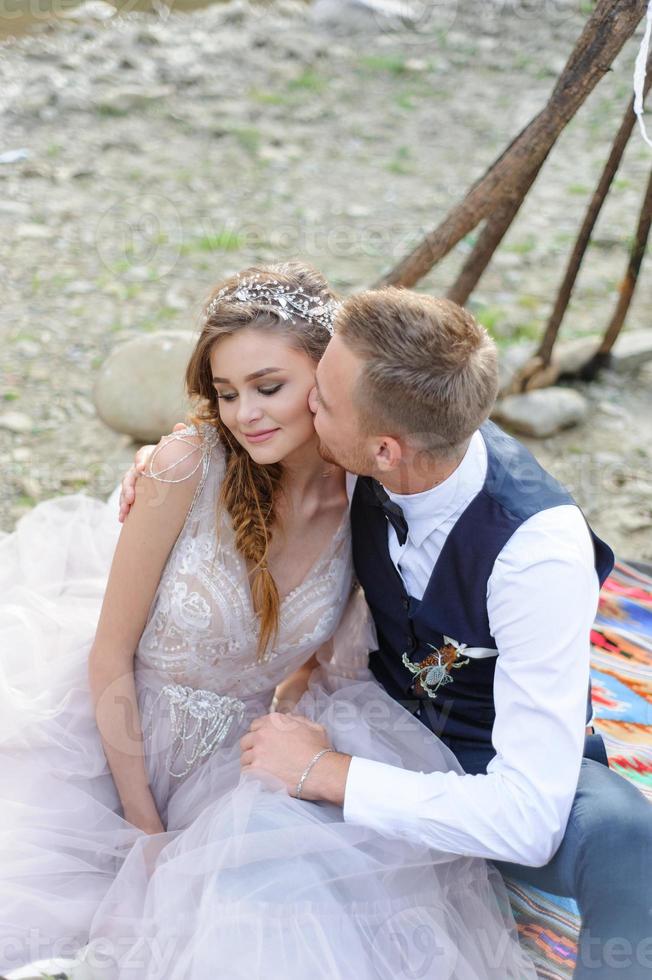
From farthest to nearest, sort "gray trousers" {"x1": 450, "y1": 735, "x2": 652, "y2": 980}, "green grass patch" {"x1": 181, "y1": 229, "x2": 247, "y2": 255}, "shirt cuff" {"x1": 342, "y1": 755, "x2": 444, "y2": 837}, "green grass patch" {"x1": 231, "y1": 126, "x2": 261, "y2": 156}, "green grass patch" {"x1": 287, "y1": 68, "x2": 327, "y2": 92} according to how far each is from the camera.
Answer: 1. "green grass patch" {"x1": 287, "y1": 68, "x2": 327, "y2": 92}
2. "green grass patch" {"x1": 231, "y1": 126, "x2": 261, "y2": 156}
3. "green grass patch" {"x1": 181, "y1": 229, "x2": 247, "y2": 255}
4. "shirt cuff" {"x1": 342, "y1": 755, "x2": 444, "y2": 837}
5. "gray trousers" {"x1": 450, "y1": 735, "x2": 652, "y2": 980}

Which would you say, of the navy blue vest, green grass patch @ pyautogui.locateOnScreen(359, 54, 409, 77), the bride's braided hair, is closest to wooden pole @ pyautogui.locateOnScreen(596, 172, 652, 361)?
the navy blue vest

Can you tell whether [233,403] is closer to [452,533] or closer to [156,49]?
[452,533]

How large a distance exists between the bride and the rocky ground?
1.86 m

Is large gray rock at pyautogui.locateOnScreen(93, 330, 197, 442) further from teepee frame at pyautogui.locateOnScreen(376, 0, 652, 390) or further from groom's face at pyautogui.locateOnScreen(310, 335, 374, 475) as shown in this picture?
groom's face at pyautogui.locateOnScreen(310, 335, 374, 475)

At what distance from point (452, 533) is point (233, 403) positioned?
55 centimetres

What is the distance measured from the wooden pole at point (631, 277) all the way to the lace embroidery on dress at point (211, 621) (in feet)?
7.57

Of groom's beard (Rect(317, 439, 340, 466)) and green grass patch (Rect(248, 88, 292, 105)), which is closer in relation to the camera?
groom's beard (Rect(317, 439, 340, 466))

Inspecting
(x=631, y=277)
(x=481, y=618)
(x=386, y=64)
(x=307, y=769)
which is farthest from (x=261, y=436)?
(x=386, y=64)

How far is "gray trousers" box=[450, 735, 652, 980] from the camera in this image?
5.93ft

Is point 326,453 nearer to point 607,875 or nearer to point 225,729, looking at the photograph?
point 225,729

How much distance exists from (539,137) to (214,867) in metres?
2.39

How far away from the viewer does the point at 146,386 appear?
438cm

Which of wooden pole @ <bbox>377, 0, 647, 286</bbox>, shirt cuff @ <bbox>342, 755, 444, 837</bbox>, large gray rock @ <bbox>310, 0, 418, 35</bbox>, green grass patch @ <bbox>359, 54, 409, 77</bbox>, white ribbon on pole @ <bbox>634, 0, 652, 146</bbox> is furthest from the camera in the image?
large gray rock @ <bbox>310, 0, 418, 35</bbox>

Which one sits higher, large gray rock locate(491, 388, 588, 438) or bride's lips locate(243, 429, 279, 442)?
bride's lips locate(243, 429, 279, 442)
